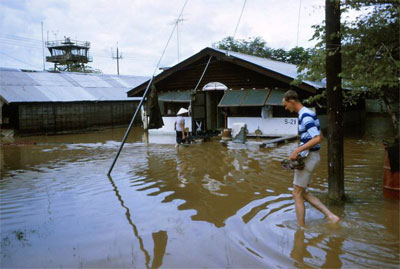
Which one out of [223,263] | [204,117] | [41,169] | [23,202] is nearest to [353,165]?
[223,263]

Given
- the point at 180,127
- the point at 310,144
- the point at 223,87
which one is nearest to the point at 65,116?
the point at 223,87

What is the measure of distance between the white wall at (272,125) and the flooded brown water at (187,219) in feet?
22.4

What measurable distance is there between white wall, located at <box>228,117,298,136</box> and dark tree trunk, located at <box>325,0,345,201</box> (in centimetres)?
1142

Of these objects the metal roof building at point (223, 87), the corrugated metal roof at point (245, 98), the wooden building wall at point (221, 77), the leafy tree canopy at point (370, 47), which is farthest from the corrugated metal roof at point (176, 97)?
the leafy tree canopy at point (370, 47)

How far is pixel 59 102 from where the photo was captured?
76.8 feet

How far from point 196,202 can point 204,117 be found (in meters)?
13.0

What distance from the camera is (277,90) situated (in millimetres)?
17422

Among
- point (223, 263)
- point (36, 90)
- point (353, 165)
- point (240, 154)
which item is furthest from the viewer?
point (36, 90)

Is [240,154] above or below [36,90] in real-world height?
below

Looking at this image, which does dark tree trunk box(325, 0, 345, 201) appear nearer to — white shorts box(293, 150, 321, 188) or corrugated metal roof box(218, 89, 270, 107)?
white shorts box(293, 150, 321, 188)

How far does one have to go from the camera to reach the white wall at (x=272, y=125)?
1731 centimetres

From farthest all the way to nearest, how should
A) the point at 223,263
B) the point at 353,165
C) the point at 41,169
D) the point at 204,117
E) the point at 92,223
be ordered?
the point at 204,117 → the point at 41,169 → the point at 353,165 → the point at 92,223 → the point at 223,263

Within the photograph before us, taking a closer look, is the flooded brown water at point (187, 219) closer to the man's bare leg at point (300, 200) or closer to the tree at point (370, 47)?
the man's bare leg at point (300, 200)

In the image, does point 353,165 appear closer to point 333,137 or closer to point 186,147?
point 333,137
